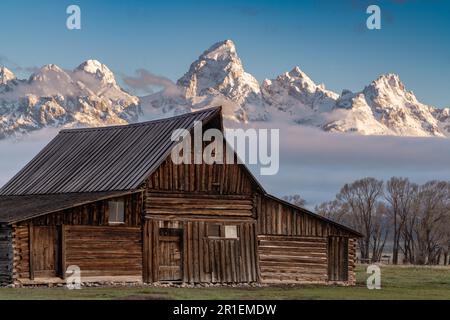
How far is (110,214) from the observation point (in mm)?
49250

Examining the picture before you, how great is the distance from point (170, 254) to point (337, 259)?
31.5 ft

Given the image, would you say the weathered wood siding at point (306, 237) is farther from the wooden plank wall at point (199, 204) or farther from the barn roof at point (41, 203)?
the barn roof at point (41, 203)

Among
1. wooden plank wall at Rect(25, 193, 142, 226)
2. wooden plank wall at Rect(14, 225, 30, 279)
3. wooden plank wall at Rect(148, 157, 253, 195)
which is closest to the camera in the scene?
wooden plank wall at Rect(14, 225, 30, 279)

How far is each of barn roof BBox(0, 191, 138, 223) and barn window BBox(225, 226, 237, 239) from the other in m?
5.91

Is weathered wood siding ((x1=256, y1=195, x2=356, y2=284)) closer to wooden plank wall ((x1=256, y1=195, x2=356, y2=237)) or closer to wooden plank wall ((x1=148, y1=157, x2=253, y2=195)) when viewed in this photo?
wooden plank wall ((x1=256, y1=195, x2=356, y2=237))

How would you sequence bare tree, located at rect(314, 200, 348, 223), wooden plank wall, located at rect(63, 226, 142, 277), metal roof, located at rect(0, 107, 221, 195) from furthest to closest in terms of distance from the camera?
bare tree, located at rect(314, 200, 348, 223), metal roof, located at rect(0, 107, 221, 195), wooden plank wall, located at rect(63, 226, 142, 277)

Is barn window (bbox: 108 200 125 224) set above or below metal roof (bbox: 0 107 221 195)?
below

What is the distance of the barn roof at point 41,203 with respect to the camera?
46750mm

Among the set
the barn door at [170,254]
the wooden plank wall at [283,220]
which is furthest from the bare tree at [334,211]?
the barn door at [170,254]

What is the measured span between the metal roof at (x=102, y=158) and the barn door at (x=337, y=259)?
9316 mm

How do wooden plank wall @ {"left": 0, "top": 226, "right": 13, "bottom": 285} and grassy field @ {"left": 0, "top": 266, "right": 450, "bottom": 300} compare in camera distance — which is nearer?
grassy field @ {"left": 0, "top": 266, "right": 450, "bottom": 300}

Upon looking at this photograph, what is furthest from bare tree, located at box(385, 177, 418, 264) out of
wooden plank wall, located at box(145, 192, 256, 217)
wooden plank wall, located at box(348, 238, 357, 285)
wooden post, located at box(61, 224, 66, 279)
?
wooden post, located at box(61, 224, 66, 279)

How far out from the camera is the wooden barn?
4722 cm
